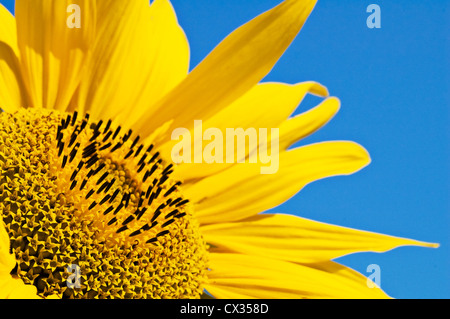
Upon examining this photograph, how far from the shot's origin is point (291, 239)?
148 cm

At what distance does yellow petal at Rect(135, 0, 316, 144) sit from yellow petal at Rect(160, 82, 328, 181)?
0.09 meters

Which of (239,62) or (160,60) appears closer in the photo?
(239,62)

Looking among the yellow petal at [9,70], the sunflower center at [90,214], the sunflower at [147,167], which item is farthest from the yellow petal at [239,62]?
the yellow petal at [9,70]

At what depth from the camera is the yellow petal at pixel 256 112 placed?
58.0 inches

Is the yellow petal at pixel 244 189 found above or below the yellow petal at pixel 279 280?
above

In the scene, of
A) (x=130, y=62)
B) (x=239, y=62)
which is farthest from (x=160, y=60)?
(x=239, y=62)

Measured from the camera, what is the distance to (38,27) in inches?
49.4

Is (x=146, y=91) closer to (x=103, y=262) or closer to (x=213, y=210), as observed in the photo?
(x=213, y=210)

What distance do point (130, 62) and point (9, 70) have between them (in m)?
0.26

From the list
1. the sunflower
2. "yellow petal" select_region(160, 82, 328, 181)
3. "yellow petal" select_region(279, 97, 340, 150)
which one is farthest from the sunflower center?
"yellow petal" select_region(279, 97, 340, 150)

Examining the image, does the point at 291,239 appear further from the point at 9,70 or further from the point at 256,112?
the point at 9,70

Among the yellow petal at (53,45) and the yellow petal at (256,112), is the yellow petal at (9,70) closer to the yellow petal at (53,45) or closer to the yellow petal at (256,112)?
the yellow petal at (53,45)

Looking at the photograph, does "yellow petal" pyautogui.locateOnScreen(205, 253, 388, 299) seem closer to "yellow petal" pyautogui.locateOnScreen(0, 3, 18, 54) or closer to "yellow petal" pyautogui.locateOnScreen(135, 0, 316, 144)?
"yellow petal" pyautogui.locateOnScreen(135, 0, 316, 144)

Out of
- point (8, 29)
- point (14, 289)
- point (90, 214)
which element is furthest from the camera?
point (8, 29)
